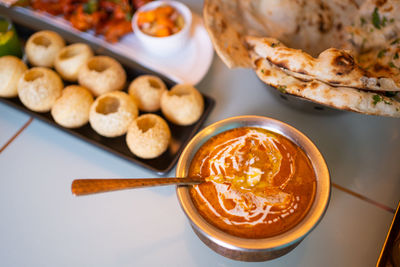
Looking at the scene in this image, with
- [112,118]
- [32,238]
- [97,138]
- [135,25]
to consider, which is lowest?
[32,238]

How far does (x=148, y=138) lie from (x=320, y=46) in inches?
25.7

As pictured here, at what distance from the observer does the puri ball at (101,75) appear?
1116 millimetres

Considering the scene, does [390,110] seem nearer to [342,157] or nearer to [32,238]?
[342,157]

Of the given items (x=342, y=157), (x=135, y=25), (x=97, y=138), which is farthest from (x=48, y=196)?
(x=342, y=157)

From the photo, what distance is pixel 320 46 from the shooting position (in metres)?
1.05

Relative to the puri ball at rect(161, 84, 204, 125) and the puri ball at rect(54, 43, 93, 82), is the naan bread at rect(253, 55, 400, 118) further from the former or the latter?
the puri ball at rect(54, 43, 93, 82)

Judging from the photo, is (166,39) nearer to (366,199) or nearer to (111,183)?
(111,183)

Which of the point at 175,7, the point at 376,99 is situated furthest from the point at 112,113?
the point at 376,99

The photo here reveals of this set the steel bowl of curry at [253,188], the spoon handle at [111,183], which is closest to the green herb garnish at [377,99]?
the steel bowl of curry at [253,188]

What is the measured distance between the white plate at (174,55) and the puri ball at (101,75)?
139 millimetres

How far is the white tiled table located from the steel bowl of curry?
205mm

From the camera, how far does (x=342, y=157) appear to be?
1.05 meters

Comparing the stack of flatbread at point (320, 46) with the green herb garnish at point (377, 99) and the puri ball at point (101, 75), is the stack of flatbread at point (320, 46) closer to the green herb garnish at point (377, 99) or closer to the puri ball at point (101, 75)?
the green herb garnish at point (377, 99)

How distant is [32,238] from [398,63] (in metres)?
1.19
